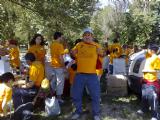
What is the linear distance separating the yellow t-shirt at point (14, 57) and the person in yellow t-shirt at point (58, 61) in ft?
10.8

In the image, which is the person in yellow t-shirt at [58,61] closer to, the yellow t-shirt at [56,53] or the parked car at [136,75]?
the yellow t-shirt at [56,53]

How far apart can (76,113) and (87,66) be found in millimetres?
1079

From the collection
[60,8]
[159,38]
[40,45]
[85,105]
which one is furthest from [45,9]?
[159,38]

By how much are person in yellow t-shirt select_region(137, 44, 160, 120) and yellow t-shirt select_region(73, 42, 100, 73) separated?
1.24 metres

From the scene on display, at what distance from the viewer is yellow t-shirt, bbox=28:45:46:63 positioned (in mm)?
9938

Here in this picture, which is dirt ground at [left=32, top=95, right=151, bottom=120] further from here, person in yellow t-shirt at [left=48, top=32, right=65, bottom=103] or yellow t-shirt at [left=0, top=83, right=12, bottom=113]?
yellow t-shirt at [left=0, top=83, right=12, bottom=113]

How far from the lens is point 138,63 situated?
34.1 feet

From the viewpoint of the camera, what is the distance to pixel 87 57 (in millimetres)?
8383

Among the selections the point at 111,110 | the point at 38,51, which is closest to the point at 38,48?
the point at 38,51

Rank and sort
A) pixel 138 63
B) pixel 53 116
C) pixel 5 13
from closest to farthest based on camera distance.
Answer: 1. pixel 53 116
2. pixel 138 63
3. pixel 5 13

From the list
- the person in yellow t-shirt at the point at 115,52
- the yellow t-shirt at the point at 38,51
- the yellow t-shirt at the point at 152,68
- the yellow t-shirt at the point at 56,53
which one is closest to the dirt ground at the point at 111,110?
the yellow t-shirt at the point at 152,68

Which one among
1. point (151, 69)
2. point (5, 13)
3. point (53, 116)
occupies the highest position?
point (5, 13)

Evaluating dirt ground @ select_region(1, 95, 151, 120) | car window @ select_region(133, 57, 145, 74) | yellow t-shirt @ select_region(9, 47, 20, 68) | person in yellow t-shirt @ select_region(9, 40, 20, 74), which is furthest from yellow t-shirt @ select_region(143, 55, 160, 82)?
yellow t-shirt @ select_region(9, 47, 20, 68)

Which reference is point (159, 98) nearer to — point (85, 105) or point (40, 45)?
point (85, 105)
